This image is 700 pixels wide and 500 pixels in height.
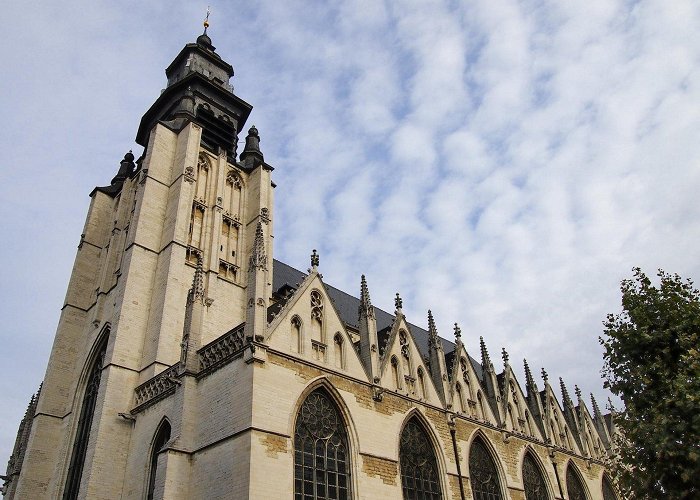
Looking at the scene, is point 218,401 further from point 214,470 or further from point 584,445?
point 584,445

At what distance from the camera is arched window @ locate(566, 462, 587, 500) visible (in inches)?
878

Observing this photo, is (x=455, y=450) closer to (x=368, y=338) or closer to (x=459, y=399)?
(x=459, y=399)

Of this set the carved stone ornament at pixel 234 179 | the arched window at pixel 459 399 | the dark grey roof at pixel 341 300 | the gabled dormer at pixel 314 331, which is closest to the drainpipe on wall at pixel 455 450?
the arched window at pixel 459 399

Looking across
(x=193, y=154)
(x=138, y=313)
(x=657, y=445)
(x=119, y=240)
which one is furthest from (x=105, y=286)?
(x=657, y=445)

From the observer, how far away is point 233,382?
13086 millimetres

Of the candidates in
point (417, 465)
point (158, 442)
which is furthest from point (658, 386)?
point (158, 442)

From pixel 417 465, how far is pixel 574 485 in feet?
33.1

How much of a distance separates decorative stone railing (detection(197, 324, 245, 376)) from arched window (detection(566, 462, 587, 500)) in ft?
50.3

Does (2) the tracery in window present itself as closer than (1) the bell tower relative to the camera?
No

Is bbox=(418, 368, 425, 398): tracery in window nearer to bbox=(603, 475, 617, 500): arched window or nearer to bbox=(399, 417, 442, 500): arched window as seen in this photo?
bbox=(399, 417, 442, 500): arched window

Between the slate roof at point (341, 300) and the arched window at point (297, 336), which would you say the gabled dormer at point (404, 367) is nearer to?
the arched window at point (297, 336)

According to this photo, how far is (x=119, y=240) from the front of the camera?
2245 centimetres

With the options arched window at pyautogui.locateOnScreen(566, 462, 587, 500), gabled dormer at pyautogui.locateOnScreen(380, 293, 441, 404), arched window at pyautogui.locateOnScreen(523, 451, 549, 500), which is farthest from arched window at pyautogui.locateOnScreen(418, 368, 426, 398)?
arched window at pyautogui.locateOnScreen(566, 462, 587, 500)

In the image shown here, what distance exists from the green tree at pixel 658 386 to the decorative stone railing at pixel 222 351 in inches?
316
